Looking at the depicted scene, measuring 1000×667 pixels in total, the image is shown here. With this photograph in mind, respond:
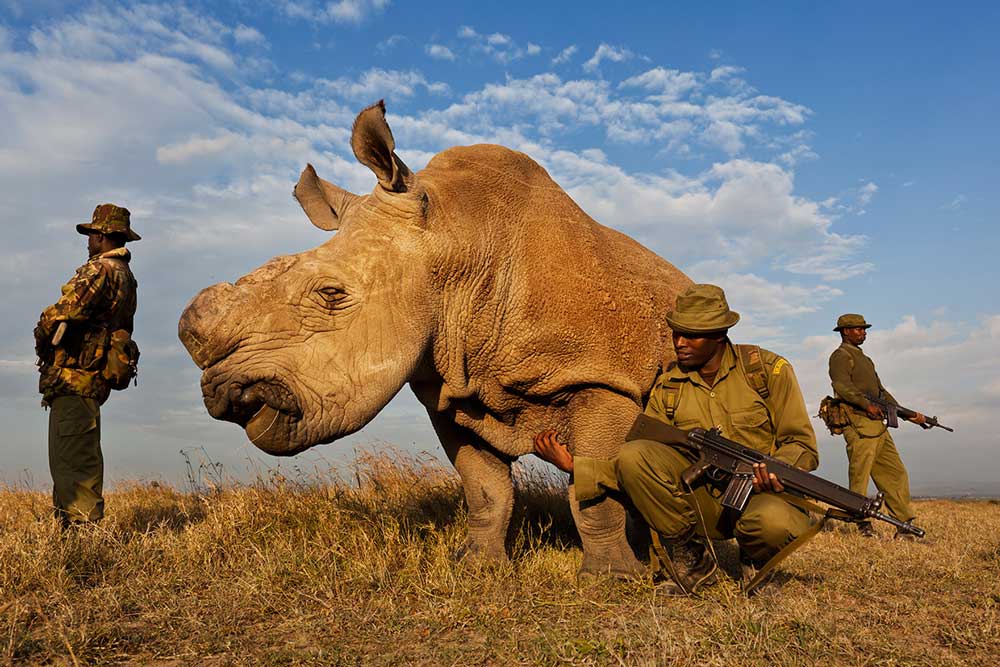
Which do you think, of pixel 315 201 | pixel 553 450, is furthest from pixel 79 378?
pixel 553 450

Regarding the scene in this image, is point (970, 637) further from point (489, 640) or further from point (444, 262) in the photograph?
point (444, 262)

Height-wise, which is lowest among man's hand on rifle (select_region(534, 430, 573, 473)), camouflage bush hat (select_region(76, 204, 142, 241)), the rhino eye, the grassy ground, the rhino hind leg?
the grassy ground

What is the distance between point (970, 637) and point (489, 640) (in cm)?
216

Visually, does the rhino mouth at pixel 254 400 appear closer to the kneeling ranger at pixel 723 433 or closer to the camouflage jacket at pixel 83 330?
the kneeling ranger at pixel 723 433

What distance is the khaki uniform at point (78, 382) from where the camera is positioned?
591 cm

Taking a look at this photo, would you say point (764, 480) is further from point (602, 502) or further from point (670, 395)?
point (602, 502)

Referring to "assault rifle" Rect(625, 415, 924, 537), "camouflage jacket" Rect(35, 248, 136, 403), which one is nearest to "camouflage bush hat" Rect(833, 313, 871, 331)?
"assault rifle" Rect(625, 415, 924, 537)

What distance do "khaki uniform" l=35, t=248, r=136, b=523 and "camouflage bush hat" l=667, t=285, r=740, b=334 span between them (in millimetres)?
4402

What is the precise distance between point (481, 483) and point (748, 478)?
2.12m

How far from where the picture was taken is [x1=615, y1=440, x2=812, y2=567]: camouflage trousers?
4238 mm

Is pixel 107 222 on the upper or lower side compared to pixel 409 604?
upper

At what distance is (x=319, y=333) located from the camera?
4188 mm

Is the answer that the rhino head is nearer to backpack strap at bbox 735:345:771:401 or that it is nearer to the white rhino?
the white rhino

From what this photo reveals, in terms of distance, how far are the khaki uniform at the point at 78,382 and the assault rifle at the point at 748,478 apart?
14.7 feet
